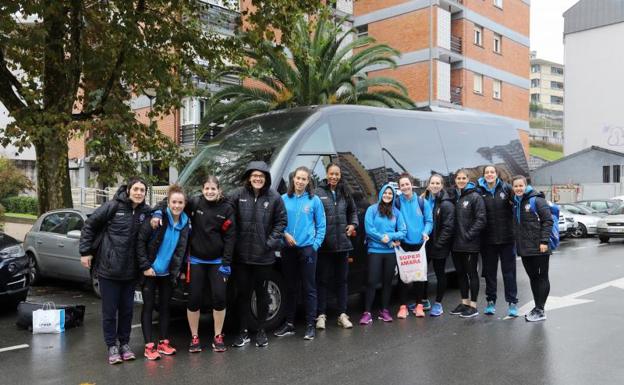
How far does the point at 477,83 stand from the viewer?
110 feet

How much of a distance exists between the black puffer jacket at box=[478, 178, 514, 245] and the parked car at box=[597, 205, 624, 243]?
524 inches

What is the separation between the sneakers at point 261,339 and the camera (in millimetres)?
6215

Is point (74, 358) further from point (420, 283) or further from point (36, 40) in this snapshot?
point (36, 40)

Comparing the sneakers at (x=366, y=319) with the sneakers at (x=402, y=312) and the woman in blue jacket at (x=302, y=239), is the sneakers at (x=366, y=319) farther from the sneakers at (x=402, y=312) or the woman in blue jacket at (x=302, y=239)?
the woman in blue jacket at (x=302, y=239)

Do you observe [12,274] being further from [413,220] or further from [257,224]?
[413,220]

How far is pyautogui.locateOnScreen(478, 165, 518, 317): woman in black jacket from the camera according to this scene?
291 inches

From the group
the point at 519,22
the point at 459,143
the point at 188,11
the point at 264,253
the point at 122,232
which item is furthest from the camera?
the point at 519,22

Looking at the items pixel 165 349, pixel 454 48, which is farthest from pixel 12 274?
pixel 454 48

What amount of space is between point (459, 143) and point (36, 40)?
773 centimetres

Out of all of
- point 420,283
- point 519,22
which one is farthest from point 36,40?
point 519,22

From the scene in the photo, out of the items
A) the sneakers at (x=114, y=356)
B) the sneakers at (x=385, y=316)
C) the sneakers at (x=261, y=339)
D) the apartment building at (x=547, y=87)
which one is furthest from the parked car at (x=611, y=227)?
the apartment building at (x=547, y=87)

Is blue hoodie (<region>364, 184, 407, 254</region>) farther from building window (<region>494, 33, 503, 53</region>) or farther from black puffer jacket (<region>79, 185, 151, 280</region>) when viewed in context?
building window (<region>494, 33, 503, 53</region>)

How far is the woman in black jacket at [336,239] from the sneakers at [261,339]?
2.60 feet

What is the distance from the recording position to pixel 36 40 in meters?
10.7
